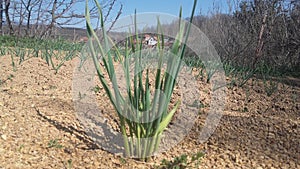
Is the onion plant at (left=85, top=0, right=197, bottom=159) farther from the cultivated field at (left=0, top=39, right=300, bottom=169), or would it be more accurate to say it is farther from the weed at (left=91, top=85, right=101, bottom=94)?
the weed at (left=91, top=85, right=101, bottom=94)

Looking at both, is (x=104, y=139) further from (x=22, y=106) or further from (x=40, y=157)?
(x=22, y=106)

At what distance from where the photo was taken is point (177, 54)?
45.2 inches

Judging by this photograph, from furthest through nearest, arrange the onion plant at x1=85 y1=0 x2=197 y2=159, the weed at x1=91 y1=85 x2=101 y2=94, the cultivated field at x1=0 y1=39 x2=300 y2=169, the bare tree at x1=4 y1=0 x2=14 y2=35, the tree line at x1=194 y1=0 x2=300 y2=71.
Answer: the bare tree at x1=4 y1=0 x2=14 y2=35, the tree line at x1=194 y1=0 x2=300 y2=71, the weed at x1=91 y1=85 x2=101 y2=94, the cultivated field at x1=0 y1=39 x2=300 y2=169, the onion plant at x1=85 y1=0 x2=197 y2=159

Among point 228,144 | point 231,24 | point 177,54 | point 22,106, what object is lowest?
point 228,144

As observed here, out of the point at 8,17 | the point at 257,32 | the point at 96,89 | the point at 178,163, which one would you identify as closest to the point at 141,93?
the point at 178,163

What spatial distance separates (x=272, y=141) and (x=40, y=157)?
3.67ft

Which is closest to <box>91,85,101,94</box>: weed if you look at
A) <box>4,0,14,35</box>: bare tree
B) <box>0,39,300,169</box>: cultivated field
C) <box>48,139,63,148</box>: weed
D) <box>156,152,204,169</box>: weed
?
<box>0,39,300,169</box>: cultivated field

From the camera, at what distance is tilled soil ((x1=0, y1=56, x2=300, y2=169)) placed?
4.26ft

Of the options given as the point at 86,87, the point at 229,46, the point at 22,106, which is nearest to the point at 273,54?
the point at 229,46

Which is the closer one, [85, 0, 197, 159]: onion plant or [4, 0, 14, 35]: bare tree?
[85, 0, 197, 159]: onion plant

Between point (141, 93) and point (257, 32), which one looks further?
point (257, 32)

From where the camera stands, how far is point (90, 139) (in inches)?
58.6

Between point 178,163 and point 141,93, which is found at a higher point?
point 141,93

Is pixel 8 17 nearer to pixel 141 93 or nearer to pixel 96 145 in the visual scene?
pixel 96 145
